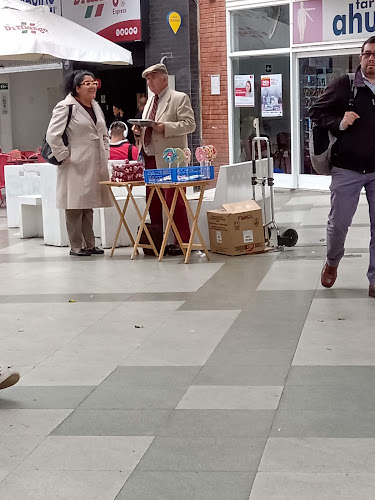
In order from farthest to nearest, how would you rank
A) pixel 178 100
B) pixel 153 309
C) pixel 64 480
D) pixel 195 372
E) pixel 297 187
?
pixel 297 187, pixel 178 100, pixel 153 309, pixel 195 372, pixel 64 480

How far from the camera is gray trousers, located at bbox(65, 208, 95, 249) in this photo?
10.1 meters

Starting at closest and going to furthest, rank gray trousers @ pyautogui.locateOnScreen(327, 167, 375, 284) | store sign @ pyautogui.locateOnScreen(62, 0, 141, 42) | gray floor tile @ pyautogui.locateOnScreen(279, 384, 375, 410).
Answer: gray floor tile @ pyautogui.locateOnScreen(279, 384, 375, 410)
gray trousers @ pyautogui.locateOnScreen(327, 167, 375, 284)
store sign @ pyautogui.locateOnScreen(62, 0, 141, 42)

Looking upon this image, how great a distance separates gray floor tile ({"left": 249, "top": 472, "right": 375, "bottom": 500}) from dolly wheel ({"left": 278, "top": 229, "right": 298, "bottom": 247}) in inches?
245

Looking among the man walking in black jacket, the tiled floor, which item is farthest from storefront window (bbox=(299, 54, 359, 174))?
the man walking in black jacket

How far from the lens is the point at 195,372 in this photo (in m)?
5.38

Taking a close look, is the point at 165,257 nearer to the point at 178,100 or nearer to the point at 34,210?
Result: the point at 178,100

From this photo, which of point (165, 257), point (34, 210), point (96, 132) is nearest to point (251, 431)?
point (165, 257)

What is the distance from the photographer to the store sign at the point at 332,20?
604 inches

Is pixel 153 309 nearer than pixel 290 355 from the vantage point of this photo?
No

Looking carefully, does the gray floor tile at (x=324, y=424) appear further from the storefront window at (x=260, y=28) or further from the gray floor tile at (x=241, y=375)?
the storefront window at (x=260, y=28)

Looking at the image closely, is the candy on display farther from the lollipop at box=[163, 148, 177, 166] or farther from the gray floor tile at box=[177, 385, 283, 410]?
the gray floor tile at box=[177, 385, 283, 410]

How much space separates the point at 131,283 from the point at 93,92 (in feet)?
8.47

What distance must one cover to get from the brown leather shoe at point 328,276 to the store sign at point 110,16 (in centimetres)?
1092

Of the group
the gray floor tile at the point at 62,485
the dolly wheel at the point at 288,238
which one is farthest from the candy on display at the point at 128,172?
the gray floor tile at the point at 62,485
